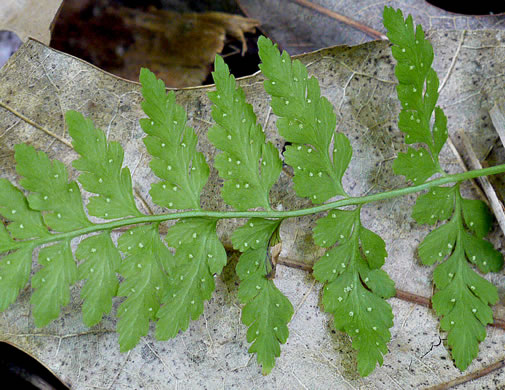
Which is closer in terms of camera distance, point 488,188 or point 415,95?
point 415,95

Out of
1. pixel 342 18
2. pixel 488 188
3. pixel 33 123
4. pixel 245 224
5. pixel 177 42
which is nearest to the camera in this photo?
pixel 245 224

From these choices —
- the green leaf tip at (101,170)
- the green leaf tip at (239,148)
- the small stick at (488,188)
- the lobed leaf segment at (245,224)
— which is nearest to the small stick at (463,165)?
the small stick at (488,188)

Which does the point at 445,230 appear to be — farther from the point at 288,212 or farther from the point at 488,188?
the point at 288,212

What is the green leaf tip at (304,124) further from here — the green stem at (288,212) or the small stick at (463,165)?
the small stick at (463,165)

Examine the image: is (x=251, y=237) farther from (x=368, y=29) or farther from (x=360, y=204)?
(x=368, y=29)

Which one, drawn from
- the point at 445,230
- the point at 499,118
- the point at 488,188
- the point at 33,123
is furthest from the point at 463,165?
the point at 33,123

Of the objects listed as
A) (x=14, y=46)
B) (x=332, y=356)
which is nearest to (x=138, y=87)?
(x=14, y=46)

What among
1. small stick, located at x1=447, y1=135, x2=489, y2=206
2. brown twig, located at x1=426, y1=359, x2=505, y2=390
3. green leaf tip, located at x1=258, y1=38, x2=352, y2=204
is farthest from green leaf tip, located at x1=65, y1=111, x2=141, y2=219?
brown twig, located at x1=426, y1=359, x2=505, y2=390

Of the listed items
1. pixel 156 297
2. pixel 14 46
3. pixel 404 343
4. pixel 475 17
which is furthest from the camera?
pixel 14 46
